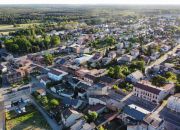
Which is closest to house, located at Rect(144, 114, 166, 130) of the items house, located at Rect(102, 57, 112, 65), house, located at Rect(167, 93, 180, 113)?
house, located at Rect(167, 93, 180, 113)

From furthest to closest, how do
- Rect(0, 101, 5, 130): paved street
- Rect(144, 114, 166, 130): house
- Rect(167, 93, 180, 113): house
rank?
Rect(167, 93, 180, 113): house
Rect(0, 101, 5, 130): paved street
Rect(144, 114, 166, 130): house

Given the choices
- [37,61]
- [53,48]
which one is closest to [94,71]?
[37,61]

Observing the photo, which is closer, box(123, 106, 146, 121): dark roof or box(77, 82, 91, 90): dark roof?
box(123, 106, 146, 121): dark roof

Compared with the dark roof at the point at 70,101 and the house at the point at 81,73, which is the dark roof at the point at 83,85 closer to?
the dark roof at the point at 70,101

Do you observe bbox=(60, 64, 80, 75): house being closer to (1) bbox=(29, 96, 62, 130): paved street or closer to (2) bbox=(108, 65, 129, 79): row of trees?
(2) bbox=(108, 65, 129, 79): row of trees

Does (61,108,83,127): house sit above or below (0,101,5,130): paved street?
above

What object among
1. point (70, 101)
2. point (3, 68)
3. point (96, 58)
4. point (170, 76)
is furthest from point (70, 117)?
point (96, 58)

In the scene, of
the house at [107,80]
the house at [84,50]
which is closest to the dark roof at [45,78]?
the house at [107,80]
